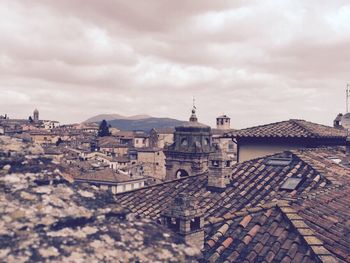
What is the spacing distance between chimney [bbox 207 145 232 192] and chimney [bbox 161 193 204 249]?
550 centimetres

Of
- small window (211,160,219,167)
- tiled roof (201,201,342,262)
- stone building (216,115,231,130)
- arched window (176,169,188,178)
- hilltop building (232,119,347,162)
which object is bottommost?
Result: arched window (176,169,188,178)

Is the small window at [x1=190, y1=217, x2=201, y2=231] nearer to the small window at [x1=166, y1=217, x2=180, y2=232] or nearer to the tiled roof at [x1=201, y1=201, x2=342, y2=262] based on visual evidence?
the small window at [x1=166, y1=217, x2=180, y2=232]

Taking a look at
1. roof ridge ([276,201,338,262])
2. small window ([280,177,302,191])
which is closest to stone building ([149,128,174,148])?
small window ([280,177,302,191])

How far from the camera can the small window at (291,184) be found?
44.3 ft

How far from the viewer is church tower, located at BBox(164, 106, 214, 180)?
30.0m

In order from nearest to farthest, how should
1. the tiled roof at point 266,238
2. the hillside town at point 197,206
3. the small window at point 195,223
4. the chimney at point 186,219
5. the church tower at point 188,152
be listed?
the hillside town at point 197,206
the chimney at point 186,219
the tiled roof at point 266,238
the small window at point 195,223
the church tower at point 188,152

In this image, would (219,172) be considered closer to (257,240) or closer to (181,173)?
(257,240)

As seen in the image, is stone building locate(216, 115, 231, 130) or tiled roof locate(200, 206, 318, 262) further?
stone building locate(216, 115, 231, 130)

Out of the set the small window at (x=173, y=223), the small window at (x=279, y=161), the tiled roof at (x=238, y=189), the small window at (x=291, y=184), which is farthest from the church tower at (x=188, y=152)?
the small window at (x=173, y=223)

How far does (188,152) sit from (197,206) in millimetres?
20126

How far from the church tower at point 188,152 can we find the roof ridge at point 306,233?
1819 cm

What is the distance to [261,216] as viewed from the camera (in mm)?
11023

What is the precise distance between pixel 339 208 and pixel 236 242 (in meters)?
3.69

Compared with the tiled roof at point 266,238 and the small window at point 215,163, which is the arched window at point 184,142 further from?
the tiled roof at point 266,238
